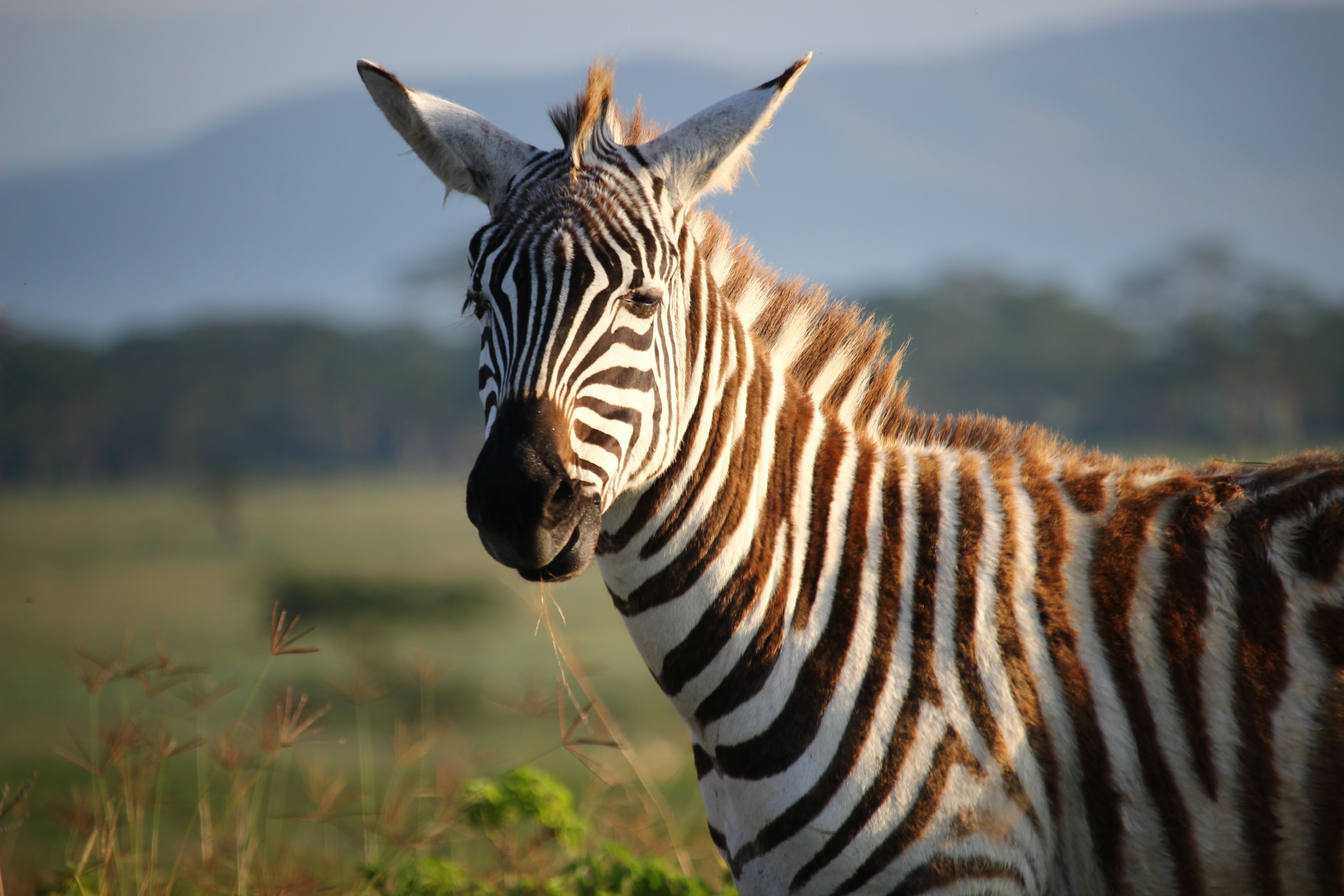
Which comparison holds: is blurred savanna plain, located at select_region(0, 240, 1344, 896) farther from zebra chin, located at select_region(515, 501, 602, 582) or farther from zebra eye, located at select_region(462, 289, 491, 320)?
zebra eye, located at select_region(462, 289, 491, 320)

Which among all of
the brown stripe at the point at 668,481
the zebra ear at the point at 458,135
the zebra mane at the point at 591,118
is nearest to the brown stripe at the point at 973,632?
the brown stripe at the point at 668,481

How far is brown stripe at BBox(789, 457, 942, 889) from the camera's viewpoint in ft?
8.81

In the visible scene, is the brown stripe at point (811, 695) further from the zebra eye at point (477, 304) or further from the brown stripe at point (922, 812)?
the zebra eye at point (477, 304)

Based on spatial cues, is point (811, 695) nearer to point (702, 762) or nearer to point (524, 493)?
point (702, 762)

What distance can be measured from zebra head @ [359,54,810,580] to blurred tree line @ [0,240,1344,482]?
193 ft

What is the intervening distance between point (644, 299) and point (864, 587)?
110 centimetres

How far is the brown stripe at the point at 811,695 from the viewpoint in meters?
2.78

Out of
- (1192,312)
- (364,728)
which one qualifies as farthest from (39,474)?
(1192,312)

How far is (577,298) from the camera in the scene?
266 cm

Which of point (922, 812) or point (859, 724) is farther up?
point (859, 724)

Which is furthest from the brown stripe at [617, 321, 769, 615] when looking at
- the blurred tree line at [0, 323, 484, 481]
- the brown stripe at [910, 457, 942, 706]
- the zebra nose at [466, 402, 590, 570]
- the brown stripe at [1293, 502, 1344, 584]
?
the blurred tree line at [0, 323, 484, 481]

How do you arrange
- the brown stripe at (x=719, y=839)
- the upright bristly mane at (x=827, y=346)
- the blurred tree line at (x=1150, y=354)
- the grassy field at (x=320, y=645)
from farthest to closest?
the blurred tree line at (x=1150, y=354), the grassy field at (x=320, y=645), the upright bristly mane at (x=827, y=346), the brown stripe at (x=719, y=839)

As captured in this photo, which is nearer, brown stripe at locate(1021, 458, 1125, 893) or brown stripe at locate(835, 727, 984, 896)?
brown stripe at locate(835, 727, 984, 896)

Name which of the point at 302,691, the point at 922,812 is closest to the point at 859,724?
the point at 922,812
